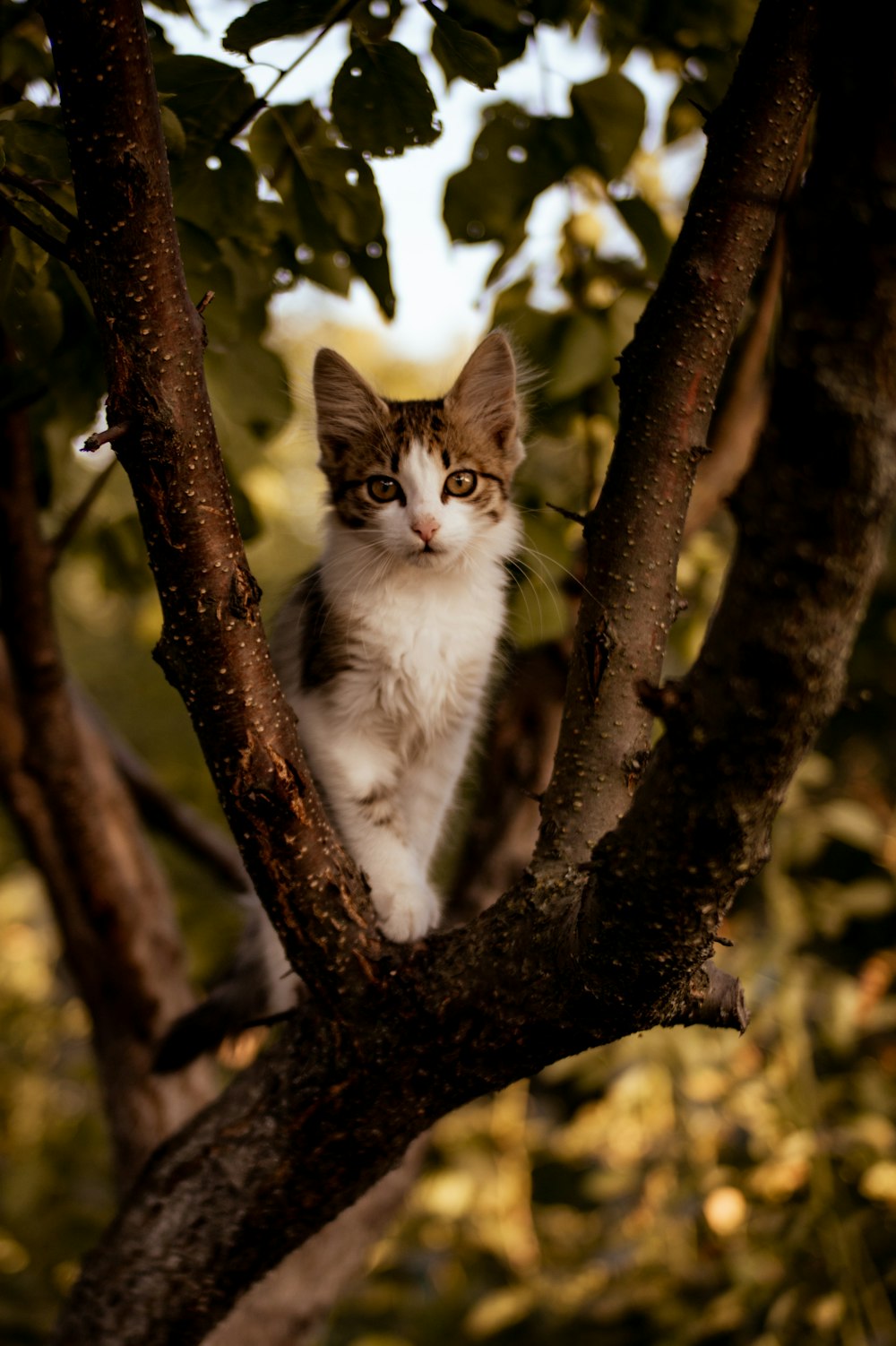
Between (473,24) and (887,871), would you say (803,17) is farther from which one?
(887,871)

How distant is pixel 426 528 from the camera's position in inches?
55.8

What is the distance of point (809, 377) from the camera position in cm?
52

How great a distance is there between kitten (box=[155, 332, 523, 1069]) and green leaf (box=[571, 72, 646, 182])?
0.32m

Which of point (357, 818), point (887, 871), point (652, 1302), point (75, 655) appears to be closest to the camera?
point (357, 818)

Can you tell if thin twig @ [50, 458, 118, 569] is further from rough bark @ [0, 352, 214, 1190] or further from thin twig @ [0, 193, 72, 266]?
thin twig @ [0, 193, 72, 266]

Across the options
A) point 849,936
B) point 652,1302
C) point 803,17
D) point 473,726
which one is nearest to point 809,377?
point 803,17

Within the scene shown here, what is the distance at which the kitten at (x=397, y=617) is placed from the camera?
1.39m

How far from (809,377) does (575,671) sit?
1.71ft

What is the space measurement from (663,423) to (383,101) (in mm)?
416

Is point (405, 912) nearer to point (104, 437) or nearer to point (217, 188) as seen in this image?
point (104, 437)

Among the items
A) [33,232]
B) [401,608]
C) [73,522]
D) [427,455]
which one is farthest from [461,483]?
[33,232]

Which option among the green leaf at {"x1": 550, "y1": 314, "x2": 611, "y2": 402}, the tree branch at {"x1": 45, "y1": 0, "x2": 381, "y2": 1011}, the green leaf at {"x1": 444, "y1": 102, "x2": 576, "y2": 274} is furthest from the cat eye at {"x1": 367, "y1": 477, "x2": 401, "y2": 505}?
the tree branch at {"x1": 45, "y1": 0, "x2": 381, "y2": 1011}

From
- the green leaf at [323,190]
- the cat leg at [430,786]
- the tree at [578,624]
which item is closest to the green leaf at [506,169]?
the tree at [578,624]

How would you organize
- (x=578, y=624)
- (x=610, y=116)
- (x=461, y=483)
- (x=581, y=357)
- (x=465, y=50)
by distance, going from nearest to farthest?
(x=465, y=50), (x=578, y=624), (x=610, y=116), (x=581, y=357), (x=461, y=483)
